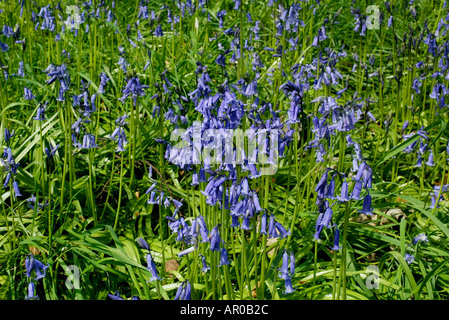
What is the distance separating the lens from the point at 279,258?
3115 mm

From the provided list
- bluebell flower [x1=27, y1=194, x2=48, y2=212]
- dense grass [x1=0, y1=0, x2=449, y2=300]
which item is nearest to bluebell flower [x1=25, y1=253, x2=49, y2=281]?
dense grass [x1=0, y1=0, x2=449, y2=300]

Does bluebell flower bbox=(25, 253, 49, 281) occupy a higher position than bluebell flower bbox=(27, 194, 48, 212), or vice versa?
bluebell flower bbox=(27, 194, 48, 212)

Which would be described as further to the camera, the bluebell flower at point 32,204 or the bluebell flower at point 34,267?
the bluebell flower at point 32,204

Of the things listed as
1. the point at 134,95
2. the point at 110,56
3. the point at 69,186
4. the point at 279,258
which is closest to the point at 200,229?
the point at 279,258

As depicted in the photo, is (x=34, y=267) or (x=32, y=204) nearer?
(x=34, y=267)

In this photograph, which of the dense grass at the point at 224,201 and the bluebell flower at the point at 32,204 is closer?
the dense grass at the point at 224,201

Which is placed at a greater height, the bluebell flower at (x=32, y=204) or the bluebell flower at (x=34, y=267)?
the bluebell flower at (x=32, y=204)

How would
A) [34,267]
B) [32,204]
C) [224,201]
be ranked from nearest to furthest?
[224,201]
[34,267]
[32,204]

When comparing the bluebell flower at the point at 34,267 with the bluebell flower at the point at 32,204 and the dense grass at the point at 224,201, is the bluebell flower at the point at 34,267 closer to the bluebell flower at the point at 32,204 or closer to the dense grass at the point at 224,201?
the dense grass at the point at 224,201

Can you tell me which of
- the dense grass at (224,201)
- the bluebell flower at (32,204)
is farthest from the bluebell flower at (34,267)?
the bluebell flower at (32,204)

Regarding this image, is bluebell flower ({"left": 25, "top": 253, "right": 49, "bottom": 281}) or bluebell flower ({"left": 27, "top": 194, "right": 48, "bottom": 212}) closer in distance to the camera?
bluebell flower ({"left": 25, "top": 253, "right": 49, "bottom": 281})

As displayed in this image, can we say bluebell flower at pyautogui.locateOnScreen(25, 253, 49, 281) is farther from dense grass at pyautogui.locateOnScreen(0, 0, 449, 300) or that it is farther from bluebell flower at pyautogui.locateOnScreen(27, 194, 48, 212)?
bluebell flower at pyautogui.locateOnScreen(27, 194, 48, 212)

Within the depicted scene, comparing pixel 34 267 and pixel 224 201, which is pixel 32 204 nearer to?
pixel 34 267

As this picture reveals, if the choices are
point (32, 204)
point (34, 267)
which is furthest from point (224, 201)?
point (32, 204)
